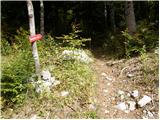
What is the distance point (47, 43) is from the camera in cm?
1036

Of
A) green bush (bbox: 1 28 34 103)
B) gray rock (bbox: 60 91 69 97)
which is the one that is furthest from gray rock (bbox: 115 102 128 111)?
green bush (bbox: 1 28 34 103)

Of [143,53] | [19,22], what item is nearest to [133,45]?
[143,53]

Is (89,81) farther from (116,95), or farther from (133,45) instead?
(133,45)

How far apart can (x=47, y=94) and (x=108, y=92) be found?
5.46ft

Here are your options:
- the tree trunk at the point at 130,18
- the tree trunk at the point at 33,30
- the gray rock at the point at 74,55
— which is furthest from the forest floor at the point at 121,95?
the tree trunk at the point at 130,18

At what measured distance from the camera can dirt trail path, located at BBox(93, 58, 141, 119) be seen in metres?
7.39

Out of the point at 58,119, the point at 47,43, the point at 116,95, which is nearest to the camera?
the point at 58,119

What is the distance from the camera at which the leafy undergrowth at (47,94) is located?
293 inches

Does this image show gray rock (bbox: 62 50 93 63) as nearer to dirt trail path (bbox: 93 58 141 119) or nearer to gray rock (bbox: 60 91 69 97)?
dirt trail path (bbox: 93 58 141 119)

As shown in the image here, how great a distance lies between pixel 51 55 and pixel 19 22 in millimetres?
7570

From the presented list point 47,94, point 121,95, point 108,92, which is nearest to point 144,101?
point 121,95

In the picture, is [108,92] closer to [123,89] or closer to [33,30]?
[123,89]

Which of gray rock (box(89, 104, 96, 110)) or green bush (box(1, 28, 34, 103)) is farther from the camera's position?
green bush (box(1, 28, 34, 103))

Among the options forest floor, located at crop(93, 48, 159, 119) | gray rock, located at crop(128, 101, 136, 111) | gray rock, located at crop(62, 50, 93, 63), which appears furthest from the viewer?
gray rock, located at crop(62, 50, 93, 63)
